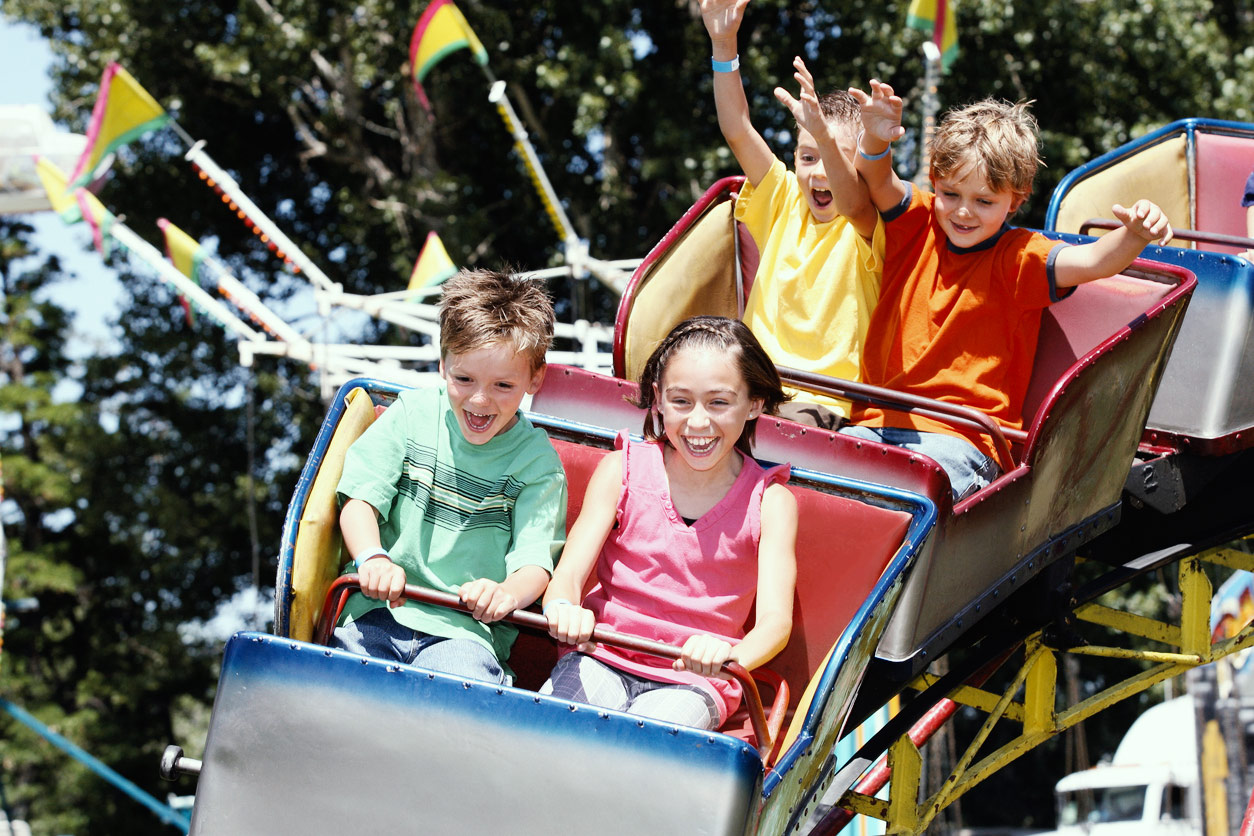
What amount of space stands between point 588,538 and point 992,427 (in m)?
1.10

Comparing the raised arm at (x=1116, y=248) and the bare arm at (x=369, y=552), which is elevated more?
the raised arm at (x=1116, y=248)

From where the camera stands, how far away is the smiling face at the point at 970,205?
342 centimetres

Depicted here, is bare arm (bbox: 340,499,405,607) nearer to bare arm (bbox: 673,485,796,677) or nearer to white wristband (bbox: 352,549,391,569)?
white wristband (bbox: 352,549,391,569)

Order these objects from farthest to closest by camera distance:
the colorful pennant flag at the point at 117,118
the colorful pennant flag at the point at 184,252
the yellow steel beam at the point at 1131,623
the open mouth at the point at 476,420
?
the colorful pennant flag at the point at 184,252 → the colorful pennant flag at the point at 117,118 → the yellow steel beam at the point at 1131,623 → the open mouth at the point at 476,420

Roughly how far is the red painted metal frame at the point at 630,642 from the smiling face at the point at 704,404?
46 cm

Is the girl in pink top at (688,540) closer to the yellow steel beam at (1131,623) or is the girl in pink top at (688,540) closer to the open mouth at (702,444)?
the open mouth at (702,444)

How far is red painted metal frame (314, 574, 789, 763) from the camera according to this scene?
2266mm

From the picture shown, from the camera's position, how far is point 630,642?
89.9 inches

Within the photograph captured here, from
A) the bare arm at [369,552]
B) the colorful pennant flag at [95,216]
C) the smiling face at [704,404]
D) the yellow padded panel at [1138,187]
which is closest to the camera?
the bare arm at [369,552]

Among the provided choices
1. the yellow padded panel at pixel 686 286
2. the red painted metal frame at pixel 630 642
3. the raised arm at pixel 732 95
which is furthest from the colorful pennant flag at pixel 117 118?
the red painted metal frame at pixel 630 642

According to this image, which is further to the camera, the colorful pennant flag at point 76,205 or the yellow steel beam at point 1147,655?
the colorful pennant flag at point 76,205

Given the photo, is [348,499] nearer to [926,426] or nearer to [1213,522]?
[926,426]

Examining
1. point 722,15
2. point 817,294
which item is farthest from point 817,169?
point 722,15

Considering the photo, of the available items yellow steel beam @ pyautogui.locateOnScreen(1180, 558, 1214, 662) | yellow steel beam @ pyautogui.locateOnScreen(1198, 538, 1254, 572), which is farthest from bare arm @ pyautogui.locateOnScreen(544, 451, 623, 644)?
yellow steel beam @ pyautogui.locateOnScreen(1198, 538, 1254, 572)
